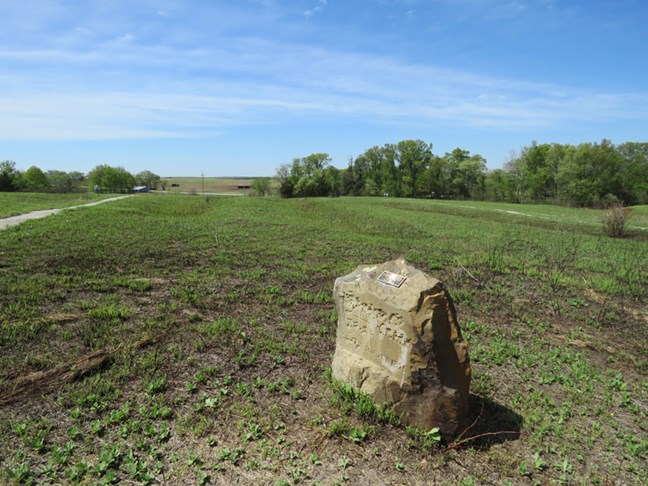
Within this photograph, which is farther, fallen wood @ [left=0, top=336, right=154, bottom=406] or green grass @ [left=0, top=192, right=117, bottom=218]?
green grass @ [left=0, top=192, right=117, bottom=218]

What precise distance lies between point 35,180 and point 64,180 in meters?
11.5

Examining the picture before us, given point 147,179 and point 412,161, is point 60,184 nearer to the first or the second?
point 147,179

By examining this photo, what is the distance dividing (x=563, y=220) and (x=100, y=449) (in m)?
29.2

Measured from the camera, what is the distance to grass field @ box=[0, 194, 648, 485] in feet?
11.8

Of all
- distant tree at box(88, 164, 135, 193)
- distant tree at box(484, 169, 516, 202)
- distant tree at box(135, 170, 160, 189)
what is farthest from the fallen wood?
distant tree at box(135, 170, 160, 189)

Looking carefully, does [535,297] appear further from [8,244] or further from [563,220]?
[563,220]

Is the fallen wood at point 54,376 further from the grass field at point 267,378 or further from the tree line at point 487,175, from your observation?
the tree line at point 487,175

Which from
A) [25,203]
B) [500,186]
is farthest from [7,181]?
[500,186]

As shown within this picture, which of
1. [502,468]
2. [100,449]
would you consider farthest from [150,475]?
[502,468]

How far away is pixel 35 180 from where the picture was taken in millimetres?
67625

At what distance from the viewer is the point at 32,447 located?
3.54m

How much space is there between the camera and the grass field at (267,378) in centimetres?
359

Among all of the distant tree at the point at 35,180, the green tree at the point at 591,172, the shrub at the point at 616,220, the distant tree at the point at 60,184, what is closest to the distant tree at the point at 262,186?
the distant tree at the point at 60,184

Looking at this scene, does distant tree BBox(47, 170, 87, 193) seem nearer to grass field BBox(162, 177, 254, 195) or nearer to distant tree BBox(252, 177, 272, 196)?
grass field BBox(162, 177, 254, 195)
